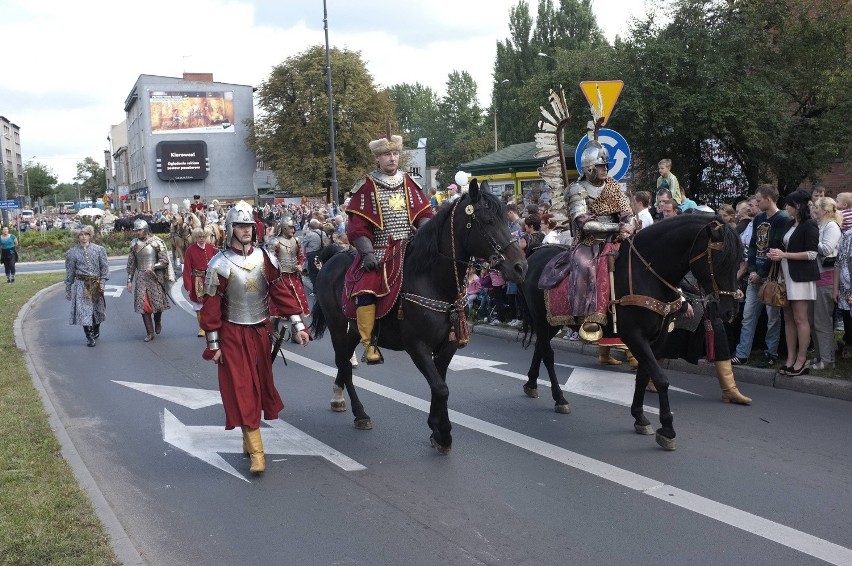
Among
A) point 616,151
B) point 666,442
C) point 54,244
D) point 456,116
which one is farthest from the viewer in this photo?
point 456,116

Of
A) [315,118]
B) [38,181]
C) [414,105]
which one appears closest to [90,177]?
[38,181]

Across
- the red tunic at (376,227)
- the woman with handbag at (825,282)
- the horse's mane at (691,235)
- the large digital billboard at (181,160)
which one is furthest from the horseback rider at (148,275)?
the large digital billboard at (181,160)

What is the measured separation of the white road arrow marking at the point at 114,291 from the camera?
2291cm

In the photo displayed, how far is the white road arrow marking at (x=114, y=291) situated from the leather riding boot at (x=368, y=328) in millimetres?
16821

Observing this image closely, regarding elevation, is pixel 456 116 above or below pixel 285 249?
above

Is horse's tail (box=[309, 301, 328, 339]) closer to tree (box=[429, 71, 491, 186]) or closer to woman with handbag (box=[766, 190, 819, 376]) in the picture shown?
woman with handbag (box=[766, 190, 819, 376])

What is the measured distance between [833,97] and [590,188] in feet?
63.4

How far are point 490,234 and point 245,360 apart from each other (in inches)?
88.3

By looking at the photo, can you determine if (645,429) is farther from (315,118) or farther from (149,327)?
(315,118)

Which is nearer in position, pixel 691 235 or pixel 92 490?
pixel 92 490

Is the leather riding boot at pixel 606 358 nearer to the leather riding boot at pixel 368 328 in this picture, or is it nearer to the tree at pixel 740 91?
the leather riding boot at pixel 368 328

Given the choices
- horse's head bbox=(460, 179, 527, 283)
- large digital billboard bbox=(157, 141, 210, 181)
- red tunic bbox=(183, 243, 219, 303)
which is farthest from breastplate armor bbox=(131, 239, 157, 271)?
large digital billboard bbox=(157, 141, 210, 181)

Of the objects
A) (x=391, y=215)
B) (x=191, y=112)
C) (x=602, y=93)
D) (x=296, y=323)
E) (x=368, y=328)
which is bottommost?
(x=368, y=328)

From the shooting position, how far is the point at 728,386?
8766mm
